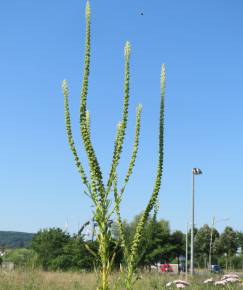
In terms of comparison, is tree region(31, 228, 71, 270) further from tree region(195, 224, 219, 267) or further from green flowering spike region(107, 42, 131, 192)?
tree region(195, 224, 219, 267)

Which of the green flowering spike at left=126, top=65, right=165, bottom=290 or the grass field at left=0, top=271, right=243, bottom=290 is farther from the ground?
the green flowering spike at left=126, top=65, right=165, bottom=290

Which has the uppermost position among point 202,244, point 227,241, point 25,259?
point 227,241

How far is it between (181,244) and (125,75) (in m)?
50.5

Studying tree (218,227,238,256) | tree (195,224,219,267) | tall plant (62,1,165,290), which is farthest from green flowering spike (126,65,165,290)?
tree (218,227,238,256)

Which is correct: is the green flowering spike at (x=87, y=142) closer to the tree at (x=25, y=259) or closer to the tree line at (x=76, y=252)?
the tree line at (x=76, y=252)

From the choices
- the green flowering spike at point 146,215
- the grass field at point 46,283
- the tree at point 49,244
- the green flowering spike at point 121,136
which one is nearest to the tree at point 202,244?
the tree at point 49,244

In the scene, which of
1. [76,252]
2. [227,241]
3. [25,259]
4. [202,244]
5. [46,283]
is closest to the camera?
[46,283]

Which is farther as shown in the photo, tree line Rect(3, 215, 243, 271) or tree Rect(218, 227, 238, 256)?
tree Rect(218, 227, 238, 256)

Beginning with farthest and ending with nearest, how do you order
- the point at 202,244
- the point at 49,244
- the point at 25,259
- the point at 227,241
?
1. the point at 227,241
2. the point at 202,244
3. the point at 49,244
4. the point at 25,259

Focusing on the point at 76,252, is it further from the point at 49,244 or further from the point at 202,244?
the point at 202,244

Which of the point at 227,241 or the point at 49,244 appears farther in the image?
the point at 227,241

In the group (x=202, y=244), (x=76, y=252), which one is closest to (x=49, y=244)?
(x=76, y=252)

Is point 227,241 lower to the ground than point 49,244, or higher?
higher

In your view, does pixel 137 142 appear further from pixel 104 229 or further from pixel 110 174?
pixel 104 229
